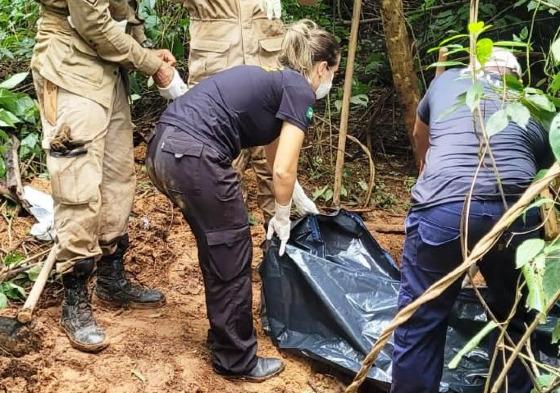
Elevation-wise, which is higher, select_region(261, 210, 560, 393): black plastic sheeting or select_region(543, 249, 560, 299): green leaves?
select_region(543, 249, 560, 299): green leaves

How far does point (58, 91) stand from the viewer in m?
2.60

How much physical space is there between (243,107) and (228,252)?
1.72 ft

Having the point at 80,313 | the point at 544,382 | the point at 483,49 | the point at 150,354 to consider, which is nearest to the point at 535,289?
the point at 544,382

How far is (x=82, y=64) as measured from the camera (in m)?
2.64

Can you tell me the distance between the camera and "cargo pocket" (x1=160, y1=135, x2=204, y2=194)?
2367mm

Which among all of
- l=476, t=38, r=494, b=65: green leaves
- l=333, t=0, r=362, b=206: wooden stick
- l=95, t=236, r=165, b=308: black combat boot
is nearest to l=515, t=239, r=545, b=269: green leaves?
l=476, t=38, r=494, b=65: green leaves

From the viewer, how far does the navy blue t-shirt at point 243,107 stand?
242 cm

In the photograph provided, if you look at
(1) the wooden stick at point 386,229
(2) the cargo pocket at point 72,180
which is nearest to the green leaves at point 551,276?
(2) the cargo pocket at point 72,180

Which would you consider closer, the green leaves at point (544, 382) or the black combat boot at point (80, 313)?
the green leaves at point (544, 382)

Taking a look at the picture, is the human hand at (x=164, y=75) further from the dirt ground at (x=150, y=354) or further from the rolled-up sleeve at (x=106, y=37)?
the dirt ground at (x=150, y=354)

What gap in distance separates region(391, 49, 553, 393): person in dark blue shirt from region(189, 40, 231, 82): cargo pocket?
3.87 feet

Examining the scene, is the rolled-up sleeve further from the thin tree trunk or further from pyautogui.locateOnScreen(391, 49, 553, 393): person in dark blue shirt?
the thin tree trunk

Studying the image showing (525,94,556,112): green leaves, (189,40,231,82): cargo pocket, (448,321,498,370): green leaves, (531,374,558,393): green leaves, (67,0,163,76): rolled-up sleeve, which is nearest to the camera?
(448,321,498,370): green leaves

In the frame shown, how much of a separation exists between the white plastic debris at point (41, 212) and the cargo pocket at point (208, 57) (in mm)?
1022
